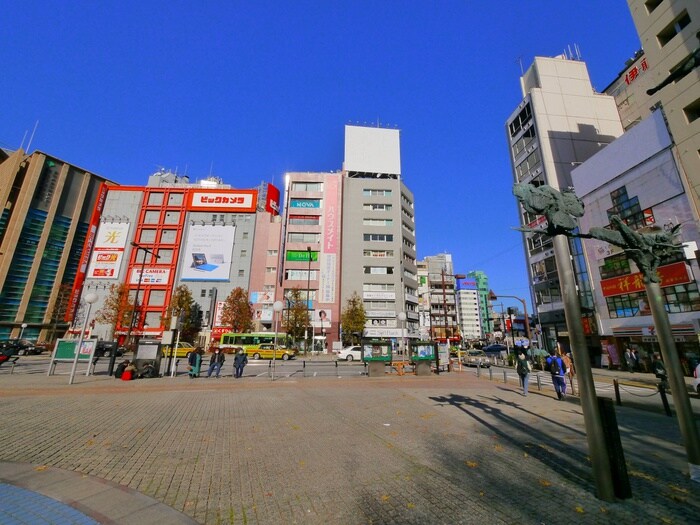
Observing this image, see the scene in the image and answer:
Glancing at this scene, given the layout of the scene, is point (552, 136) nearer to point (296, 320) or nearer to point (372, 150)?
point (372, 150)

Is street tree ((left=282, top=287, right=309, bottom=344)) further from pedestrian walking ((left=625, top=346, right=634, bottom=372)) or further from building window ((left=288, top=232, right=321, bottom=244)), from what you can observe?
pedestrian walking ((left=625, top=346, right=634, bottom=372))

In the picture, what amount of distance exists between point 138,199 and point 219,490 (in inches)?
2804

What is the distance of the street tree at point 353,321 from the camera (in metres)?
48.0

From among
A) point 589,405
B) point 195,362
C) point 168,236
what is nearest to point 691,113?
point 589,405

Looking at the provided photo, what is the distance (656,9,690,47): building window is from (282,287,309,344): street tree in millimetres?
44628

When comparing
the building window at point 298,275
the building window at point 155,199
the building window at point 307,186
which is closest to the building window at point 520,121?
the building window at point 307,186

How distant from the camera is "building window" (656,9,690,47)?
A: 74.0 ft

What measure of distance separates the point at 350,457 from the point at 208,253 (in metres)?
58.0

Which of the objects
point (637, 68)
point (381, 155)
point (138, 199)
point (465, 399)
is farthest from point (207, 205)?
point (637, 68)

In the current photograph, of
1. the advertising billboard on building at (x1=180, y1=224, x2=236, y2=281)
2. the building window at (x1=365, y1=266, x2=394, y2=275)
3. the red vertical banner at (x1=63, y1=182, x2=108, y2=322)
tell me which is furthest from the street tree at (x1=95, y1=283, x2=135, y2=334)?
the building window at (x1=365, y1=266, x2=394, y2=275)

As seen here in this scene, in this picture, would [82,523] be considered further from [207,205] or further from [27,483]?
[207,205]

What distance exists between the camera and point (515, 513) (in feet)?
11.8

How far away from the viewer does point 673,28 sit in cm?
2347

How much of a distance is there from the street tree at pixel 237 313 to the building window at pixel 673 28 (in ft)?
179
